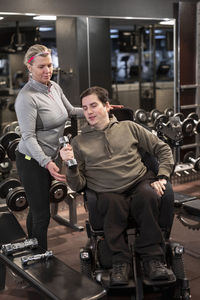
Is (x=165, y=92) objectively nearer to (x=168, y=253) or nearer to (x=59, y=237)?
(x=59, y=237)

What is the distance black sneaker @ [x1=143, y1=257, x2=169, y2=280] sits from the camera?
8.09ft

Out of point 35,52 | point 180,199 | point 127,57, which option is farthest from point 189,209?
point 127,57

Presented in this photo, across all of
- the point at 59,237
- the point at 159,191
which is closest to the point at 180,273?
the point at 159,191

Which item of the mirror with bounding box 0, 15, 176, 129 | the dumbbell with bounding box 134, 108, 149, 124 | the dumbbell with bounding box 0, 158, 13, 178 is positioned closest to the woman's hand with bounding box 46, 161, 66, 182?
the dumbbell with bounding box 0, 158, 13, 178

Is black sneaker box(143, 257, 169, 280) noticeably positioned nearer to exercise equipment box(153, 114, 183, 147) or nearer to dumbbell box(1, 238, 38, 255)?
dumbbell box(1, 238, 38, 255)

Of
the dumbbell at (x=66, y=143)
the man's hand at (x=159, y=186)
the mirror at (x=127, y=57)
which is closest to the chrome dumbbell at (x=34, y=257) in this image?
the dumbbell at (x=66, y=143)

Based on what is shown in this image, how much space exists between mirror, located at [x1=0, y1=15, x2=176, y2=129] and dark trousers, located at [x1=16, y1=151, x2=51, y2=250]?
1961 mm

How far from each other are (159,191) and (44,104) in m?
0.91

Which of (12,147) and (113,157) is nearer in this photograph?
(113,157)

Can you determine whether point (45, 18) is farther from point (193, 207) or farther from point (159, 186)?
point (159, 186)

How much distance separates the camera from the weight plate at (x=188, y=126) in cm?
534

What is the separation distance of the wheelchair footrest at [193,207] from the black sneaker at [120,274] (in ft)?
3.26

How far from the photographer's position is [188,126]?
5.38 m

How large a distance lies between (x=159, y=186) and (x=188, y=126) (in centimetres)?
278
